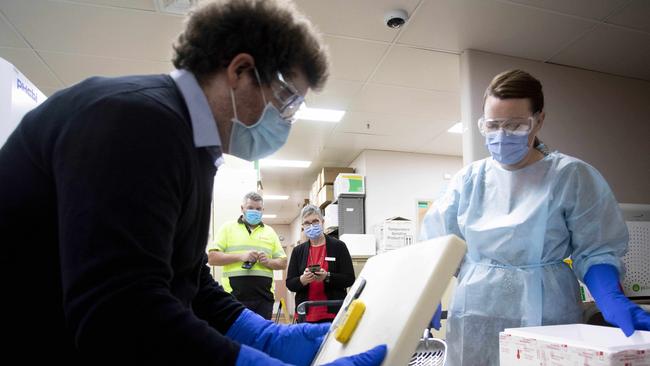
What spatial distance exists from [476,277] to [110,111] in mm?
1010

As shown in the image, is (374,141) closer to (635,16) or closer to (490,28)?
(490,28)

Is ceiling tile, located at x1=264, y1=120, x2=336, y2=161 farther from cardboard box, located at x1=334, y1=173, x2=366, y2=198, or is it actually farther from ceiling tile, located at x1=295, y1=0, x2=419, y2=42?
ceiling tile, located at x1=295, y1=0, x2=419, y2=42

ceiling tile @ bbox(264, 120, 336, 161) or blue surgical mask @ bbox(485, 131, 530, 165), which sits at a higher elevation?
ceiling tile @ bbox(264, 120, 336, 161)

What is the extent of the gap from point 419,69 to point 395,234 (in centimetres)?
199

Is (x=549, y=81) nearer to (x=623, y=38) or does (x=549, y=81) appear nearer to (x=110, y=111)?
(x=623, y=38)

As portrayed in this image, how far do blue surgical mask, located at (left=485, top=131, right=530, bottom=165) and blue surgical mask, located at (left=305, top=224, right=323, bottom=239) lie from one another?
1.76m

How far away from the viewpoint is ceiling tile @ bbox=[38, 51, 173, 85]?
2.80m

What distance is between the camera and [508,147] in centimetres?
123

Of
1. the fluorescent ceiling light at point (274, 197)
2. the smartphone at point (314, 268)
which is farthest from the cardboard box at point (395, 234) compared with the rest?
the fluorescent ceiling light at point (274, 197)

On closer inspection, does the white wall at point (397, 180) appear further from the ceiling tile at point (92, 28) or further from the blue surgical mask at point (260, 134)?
the blue surgical mask at point (260, 134)

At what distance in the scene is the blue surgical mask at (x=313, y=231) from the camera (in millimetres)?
2869

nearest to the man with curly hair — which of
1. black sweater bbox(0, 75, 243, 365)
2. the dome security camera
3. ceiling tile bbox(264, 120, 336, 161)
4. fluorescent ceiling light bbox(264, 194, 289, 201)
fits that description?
black sweater bbox(0, 75, 243, 365)

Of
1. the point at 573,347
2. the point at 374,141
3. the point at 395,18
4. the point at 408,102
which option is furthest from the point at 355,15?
the point at 374,141

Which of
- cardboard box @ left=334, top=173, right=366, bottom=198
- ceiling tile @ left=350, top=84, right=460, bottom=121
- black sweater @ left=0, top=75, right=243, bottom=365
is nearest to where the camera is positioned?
black sweater @ left=0, top=75, right=243, bottom=365
